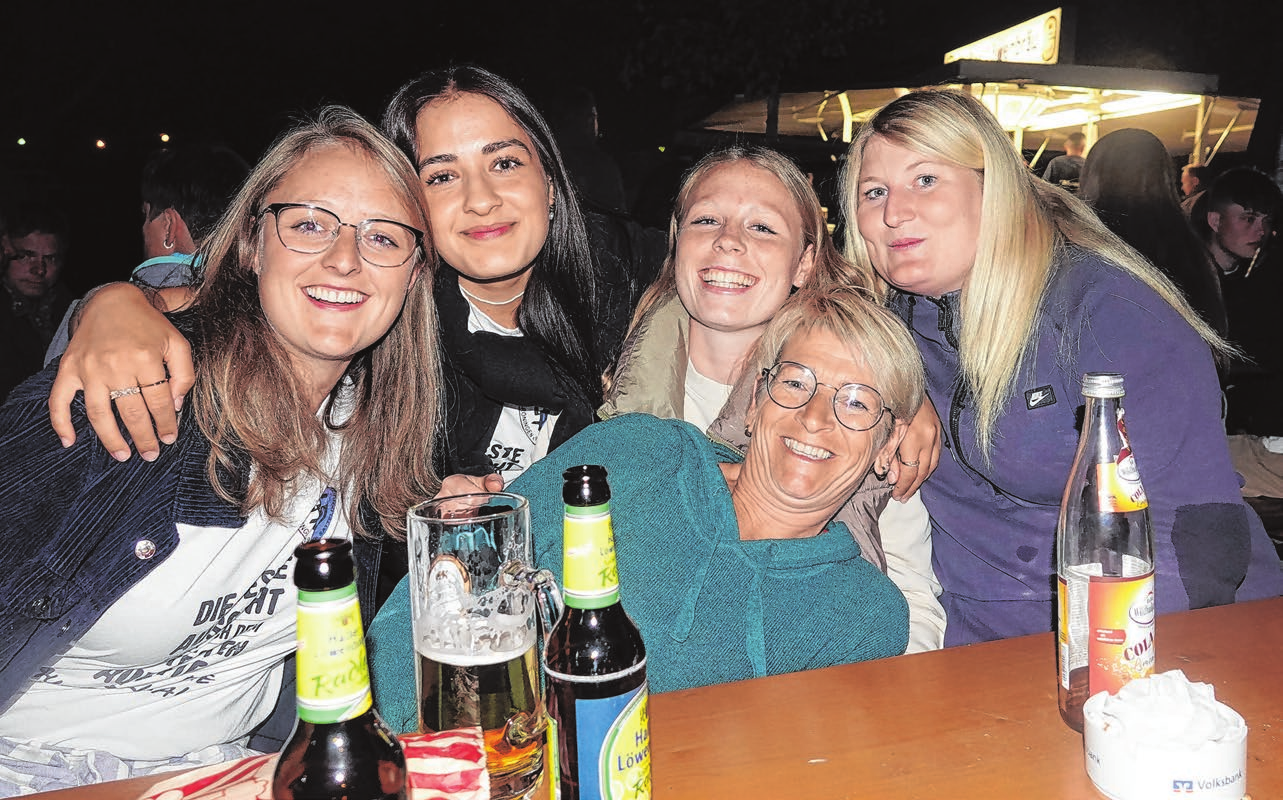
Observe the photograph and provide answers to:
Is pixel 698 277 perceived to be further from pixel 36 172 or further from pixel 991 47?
pixel 36 172

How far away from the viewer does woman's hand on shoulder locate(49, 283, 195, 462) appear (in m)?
1.47

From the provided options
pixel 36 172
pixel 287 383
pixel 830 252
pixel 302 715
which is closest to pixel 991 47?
pixel 830 252

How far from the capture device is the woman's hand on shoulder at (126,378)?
1.47 metres

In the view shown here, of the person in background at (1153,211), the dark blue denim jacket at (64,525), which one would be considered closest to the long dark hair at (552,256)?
the dark blue denim jacket at (64,525)

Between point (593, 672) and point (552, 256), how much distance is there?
1.89m

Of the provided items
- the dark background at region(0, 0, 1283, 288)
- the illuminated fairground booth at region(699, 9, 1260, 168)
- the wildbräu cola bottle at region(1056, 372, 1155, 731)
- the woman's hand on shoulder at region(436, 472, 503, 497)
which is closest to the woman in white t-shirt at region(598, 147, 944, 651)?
the woman's hand on shoulder at region(436, 472, 503, 497)

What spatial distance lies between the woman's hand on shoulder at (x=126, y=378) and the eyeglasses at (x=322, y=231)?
283 mm

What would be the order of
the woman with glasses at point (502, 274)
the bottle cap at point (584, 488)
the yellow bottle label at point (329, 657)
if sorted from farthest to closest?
the woman with glasses at point (502, 274) < the bottle cap at point (584, 488) < the yellow bottle label at point (329, 657)

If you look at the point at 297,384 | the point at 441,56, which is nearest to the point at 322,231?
the point at 297,384

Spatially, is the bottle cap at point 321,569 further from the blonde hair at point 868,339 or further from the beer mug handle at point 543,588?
the blonde hair at point 868,339

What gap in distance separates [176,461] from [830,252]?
5.73ft

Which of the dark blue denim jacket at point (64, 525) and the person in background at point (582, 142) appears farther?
the person in background at point (582, 142)

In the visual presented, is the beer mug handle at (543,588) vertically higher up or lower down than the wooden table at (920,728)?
higher up

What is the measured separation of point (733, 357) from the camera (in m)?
2.53
